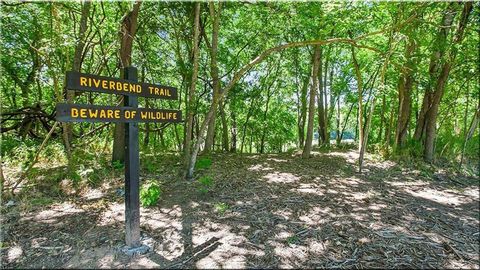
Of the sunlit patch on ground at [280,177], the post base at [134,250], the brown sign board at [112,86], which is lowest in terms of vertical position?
the post base at [134,250]

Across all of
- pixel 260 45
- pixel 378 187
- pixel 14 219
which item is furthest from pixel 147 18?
pixel 378 187

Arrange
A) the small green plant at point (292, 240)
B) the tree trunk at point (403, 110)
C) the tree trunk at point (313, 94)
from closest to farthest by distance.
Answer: the small green plant at point (292, 240) < the tree trunk at point (313, 94) < the tree trunk at point (403, 110)

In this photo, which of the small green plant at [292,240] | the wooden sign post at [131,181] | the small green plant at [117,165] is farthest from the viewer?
the small green plant at [117,165]

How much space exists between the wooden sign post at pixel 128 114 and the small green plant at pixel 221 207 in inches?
46.8

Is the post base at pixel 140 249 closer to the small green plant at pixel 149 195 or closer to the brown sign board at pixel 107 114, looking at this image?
the small green plant at pixel 149 195

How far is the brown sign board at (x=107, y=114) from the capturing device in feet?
7.77

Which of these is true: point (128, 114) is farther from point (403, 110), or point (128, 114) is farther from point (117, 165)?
point (403, 110)

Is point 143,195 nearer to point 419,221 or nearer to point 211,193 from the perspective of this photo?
point 211,193

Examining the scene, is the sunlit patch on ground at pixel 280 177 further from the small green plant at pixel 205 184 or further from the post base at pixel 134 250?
the post base at pixel 134 250

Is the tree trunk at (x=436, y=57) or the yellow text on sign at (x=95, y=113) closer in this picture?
the yellow text on sign at (x=95, y=113)

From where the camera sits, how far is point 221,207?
384 centimetres

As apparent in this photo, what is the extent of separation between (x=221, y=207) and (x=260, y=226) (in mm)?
724

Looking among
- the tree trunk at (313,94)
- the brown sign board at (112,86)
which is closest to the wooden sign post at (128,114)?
the brown sign board at (112,86)

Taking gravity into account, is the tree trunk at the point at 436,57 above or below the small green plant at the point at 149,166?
above
